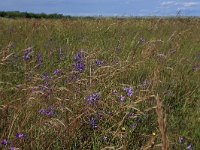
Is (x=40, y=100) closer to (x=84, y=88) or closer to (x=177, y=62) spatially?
(x=84, y=88)

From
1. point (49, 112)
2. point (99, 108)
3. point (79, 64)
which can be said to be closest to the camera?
point (49, 112)

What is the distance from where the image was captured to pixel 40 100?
2.50 metres

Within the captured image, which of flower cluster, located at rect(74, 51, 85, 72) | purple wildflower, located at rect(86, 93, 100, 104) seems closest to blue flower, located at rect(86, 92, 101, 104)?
purple wildflower, located at rect(86, 93, 100, 104)

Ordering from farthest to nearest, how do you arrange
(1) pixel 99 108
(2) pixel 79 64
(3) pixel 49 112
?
1. (2) pixel 79 64
2. (1) pixel 99 108
3. (3) pixel 49 112

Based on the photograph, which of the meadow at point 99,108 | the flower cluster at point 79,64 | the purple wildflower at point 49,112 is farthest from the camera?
the flower cluster at point 79,64

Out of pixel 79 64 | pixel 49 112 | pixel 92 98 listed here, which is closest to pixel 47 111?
pixel 49 112

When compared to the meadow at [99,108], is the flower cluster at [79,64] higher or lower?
higher

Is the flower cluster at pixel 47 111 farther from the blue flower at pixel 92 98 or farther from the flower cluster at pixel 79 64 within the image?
the flower cluster at pixel 79 64

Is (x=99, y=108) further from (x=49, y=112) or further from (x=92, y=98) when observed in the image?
(x=49, y=112)

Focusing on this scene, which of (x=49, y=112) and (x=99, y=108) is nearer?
(x=49, y=112)

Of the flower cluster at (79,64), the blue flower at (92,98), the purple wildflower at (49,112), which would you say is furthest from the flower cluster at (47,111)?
the flower cluster at (79,64)

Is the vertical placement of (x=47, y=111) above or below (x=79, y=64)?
below

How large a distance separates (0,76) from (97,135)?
153cm

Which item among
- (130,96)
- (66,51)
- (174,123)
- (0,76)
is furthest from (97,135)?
(66,51)
